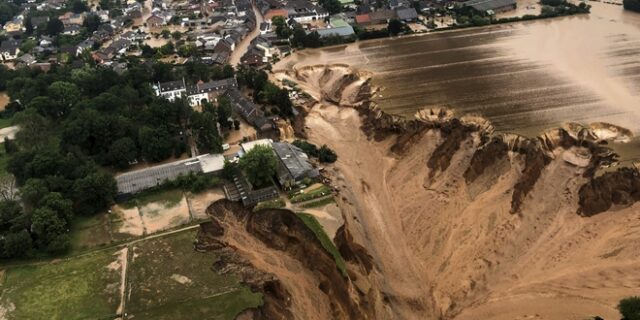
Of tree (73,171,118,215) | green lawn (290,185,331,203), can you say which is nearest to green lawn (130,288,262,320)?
green lawn (290,185,331,203)

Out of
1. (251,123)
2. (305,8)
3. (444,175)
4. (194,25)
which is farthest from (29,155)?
(305,8)

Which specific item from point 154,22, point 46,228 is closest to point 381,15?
point 154,22

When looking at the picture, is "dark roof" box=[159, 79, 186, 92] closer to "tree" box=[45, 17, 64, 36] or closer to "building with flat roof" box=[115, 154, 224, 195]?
"building with flat roof" box=[115, 154, 224, 195]

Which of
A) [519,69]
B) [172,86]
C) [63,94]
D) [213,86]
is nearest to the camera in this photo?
[63,94]

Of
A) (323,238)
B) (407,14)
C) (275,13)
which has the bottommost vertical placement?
(323,238)

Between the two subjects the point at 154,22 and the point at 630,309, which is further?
the point at 154,22

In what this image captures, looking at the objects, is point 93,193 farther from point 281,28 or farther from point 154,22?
point 154,22

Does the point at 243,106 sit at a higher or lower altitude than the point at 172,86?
lower
